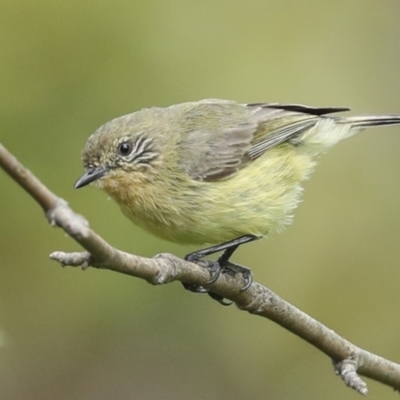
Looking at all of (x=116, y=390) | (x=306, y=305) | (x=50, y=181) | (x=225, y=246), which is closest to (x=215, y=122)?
(x=225, y=246)

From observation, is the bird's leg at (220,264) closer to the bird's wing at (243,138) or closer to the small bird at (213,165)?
the small bird at (213,165)

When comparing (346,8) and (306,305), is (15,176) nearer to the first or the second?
(306,305)

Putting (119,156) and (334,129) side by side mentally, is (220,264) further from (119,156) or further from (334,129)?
(334,129)

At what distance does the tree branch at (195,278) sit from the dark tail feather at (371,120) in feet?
5.48

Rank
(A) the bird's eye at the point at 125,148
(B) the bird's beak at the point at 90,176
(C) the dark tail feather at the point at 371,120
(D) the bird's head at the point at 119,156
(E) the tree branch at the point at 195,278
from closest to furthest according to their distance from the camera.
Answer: (E) the tree branch at the point at 195,278
(B) the bird's beak at the point at 90,176
(D) the bird's head at the point at 119,156
(A) the bird's eye at the point at 125,148
(C) the dark tail feather at the point at 371,120

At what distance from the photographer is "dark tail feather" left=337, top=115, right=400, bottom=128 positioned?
5441 millimetres

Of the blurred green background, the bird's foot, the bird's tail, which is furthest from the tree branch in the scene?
the blurred green background

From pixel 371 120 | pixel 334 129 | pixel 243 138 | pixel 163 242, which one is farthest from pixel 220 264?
pixel 163 242

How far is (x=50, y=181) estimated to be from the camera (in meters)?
7.23

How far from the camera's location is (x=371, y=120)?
219 inches

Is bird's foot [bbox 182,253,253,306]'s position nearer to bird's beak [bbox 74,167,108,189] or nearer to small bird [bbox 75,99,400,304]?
small bird [bbox 75,99,400,304]

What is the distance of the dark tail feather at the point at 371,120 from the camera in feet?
17.9

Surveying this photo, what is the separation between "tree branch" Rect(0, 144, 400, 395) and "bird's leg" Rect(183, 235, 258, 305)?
0.05 metres

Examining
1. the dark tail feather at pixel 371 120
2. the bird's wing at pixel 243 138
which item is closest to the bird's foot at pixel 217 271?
the bird's wing at pixel 243 138
